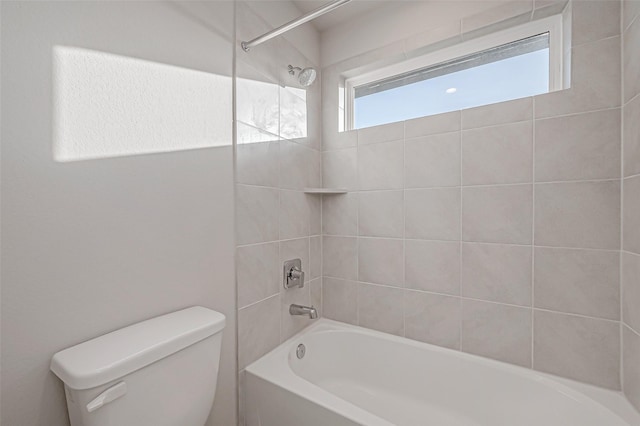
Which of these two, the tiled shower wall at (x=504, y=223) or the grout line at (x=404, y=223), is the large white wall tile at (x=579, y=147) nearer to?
the tiled shower wall at (x=504, y=223)

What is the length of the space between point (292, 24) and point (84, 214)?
1023mm

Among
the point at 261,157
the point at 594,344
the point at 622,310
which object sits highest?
the point at 261,157

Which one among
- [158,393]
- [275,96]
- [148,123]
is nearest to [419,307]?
[158,393]

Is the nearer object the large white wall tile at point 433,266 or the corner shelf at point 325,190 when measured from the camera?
the large white wall tile at point 433,266

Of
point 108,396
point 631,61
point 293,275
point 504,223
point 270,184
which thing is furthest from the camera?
point 293,275

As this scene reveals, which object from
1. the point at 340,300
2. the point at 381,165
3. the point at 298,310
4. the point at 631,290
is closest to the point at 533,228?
the point at 631,290

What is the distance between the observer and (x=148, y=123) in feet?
3.06

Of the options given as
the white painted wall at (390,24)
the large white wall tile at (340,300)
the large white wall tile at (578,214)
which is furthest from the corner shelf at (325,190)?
the large white wall tile at (578,214)

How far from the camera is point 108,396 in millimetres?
687

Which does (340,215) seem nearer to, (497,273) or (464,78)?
(497,273)

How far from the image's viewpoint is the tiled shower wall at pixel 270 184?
4.26ft

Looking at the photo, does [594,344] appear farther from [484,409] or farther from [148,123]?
[148,123]

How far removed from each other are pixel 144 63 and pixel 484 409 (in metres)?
2.09

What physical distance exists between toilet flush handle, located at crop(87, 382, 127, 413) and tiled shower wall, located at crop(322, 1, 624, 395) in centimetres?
131
